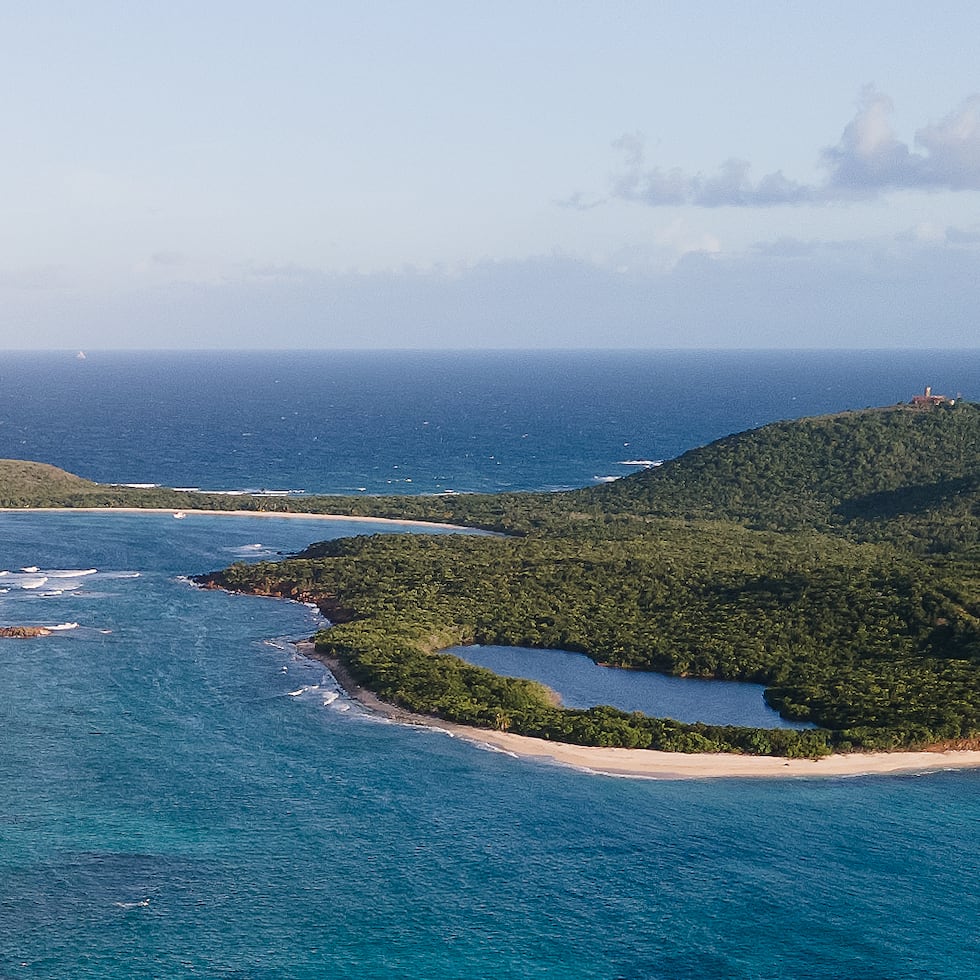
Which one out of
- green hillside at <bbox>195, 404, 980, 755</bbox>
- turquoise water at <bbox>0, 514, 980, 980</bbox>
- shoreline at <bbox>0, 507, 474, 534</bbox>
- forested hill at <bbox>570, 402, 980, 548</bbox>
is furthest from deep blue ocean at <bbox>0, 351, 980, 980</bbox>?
forested hill at <bbox>570, 402, 980, 548</bbox>

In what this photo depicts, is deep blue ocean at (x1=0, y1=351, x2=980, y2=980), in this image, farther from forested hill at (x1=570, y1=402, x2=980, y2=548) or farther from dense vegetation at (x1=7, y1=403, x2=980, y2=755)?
forested hill at (x1=570, y1=402, x2=980, y2=548)

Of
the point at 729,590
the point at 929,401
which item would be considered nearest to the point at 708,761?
the point at 729,590

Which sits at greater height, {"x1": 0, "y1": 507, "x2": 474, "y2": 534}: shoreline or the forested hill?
the forested hill

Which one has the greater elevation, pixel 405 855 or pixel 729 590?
pixel 729 590

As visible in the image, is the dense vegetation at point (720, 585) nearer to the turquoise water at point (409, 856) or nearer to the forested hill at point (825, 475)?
the forested hill at point (825, 475)

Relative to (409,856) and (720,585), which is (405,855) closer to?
(409,856)

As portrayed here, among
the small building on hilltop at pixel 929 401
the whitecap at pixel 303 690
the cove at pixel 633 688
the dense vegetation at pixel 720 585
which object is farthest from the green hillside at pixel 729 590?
the small building on hilltop at pixel 929 401
